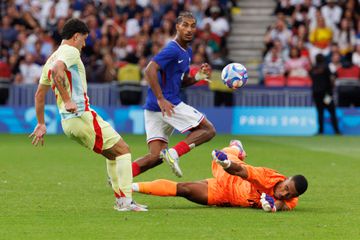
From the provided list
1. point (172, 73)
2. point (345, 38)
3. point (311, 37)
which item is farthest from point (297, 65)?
point (172, 73)

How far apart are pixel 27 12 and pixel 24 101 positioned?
4.57m

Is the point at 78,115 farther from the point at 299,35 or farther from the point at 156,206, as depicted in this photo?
the point at 299,35

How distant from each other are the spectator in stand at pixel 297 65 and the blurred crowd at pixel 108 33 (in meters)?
1.90

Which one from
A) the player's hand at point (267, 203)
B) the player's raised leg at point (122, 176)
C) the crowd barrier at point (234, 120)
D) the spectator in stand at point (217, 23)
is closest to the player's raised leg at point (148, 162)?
the player's raised leg at point (122, 176)

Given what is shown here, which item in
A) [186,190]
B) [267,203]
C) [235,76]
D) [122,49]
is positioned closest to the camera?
[267,203]

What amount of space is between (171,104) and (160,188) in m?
1.78

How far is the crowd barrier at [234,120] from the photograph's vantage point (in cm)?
2805

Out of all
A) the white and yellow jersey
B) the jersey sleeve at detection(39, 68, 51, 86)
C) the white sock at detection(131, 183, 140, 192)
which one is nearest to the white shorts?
the white sock at detection(131, 183, 140, 192)

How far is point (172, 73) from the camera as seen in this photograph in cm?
1398

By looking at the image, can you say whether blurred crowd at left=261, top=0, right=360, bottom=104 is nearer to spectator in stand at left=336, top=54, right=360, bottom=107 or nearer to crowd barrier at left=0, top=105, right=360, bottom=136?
spectator in stand at left=336, top=54, right=360, bottom=107

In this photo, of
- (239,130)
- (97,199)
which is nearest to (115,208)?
(97,199)

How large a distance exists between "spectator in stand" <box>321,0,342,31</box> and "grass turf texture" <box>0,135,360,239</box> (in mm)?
9768

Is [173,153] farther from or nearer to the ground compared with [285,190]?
farther from the ground

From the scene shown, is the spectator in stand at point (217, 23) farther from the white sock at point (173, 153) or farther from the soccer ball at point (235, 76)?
the white sock at point (173, 153)
